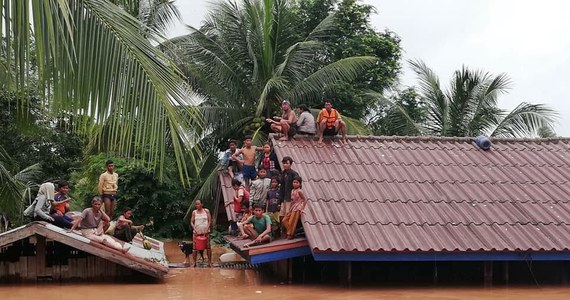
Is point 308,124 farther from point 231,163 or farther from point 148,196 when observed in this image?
point 148,196

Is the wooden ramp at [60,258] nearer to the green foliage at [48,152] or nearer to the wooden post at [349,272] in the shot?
the wooden post at [349,272]

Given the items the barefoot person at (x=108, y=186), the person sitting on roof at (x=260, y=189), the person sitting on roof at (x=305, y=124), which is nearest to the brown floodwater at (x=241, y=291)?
the person sitting on roof at (x=260, y=189)

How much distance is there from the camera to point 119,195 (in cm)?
2198

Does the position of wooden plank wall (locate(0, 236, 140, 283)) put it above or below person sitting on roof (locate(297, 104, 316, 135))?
below

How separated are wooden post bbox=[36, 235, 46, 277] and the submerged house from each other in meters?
3.42

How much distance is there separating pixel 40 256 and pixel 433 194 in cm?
684

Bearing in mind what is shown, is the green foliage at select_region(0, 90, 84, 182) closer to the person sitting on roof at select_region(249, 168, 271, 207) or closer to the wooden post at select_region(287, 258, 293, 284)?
the person sitting on roof at select_region(249, 168, 271, 207)

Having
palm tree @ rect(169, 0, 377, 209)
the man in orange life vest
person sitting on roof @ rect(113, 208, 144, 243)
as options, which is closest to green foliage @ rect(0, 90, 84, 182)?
palm tree @ rect(169, 0, 377, 209)

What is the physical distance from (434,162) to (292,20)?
9.17 metres

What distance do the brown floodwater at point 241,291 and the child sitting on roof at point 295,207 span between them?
0.94m

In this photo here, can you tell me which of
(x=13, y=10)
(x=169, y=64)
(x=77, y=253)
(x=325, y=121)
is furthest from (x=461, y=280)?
(x=13, y=10)

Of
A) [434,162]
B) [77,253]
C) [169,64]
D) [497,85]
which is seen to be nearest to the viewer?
[169,64]

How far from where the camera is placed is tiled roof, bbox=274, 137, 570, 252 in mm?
11586

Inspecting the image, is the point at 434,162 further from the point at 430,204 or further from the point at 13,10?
the point at 13,10
